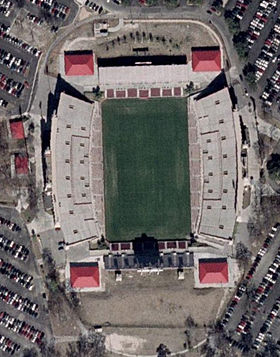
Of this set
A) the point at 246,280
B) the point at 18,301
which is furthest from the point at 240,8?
the point at 18,301

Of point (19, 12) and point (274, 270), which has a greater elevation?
point (19, 12)

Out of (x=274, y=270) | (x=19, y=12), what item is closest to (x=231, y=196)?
(x=274, y=270)

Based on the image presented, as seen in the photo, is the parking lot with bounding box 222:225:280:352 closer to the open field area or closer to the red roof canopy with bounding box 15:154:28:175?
the open field area

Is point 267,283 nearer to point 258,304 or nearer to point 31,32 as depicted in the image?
point 258,304

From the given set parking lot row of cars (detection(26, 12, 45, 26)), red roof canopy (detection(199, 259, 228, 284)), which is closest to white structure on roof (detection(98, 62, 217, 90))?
parking lot row of cars (detection(26, 12, 45, 26))

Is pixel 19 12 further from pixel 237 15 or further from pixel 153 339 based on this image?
pixel 153 339

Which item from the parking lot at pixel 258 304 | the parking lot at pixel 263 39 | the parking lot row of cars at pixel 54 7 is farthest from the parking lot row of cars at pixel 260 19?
the parking lot at pixel 258 304
